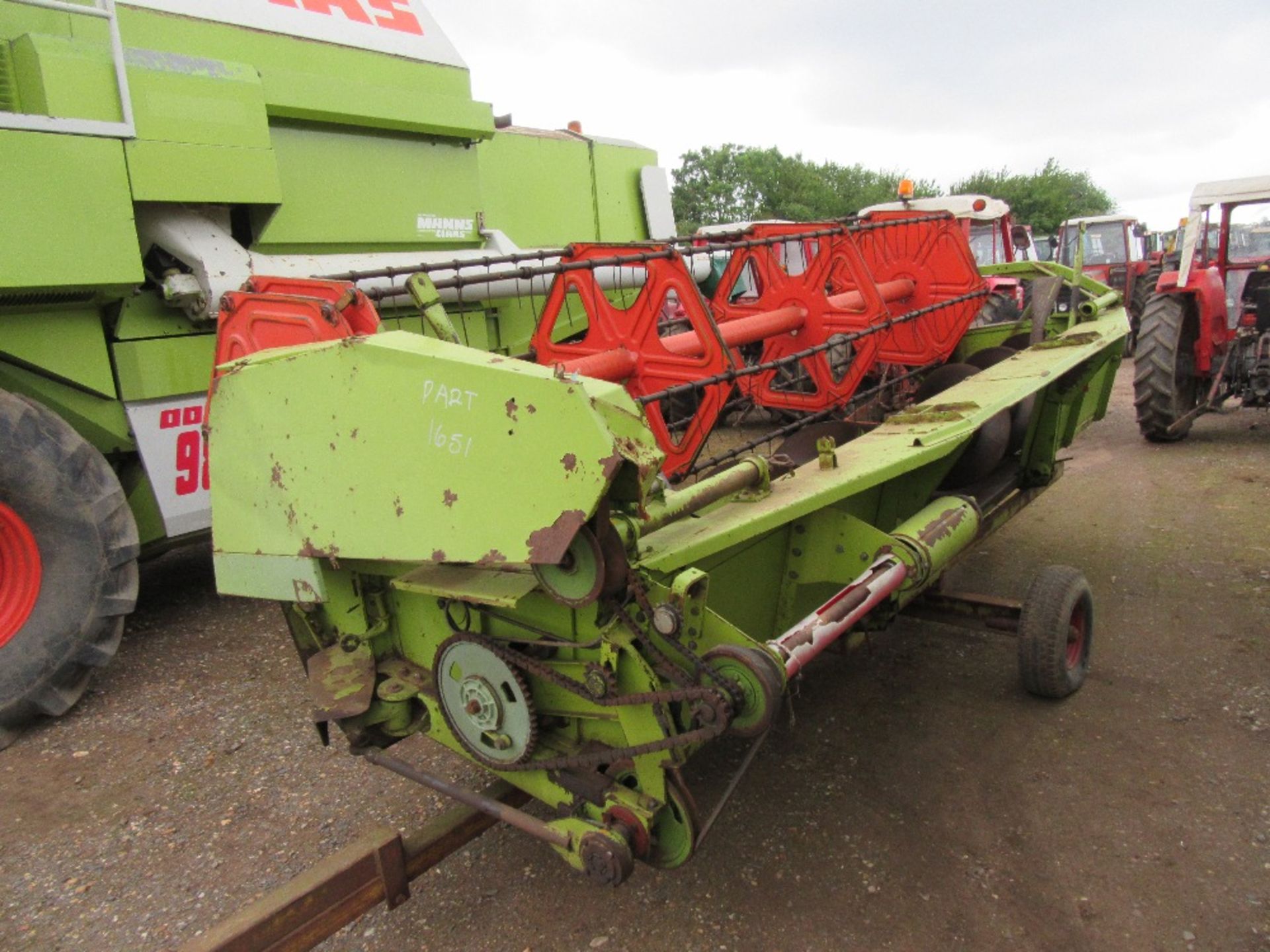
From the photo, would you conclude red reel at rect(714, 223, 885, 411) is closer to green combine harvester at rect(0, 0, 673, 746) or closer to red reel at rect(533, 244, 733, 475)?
red reel at rect(533, 244, 733, 475)

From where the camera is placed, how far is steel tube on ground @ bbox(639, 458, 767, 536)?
6.84ft

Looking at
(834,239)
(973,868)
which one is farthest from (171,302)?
(973,868)

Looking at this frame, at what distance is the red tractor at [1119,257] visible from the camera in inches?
503

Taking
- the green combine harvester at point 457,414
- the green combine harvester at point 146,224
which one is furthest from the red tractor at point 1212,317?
the green combine harvester at point 146,224

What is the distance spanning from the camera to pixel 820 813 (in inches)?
102

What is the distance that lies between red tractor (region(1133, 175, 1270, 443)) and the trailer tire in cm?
461

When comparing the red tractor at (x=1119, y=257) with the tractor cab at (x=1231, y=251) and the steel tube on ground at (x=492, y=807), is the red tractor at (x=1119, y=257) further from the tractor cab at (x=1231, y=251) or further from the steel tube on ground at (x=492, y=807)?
the steel tube on ground at (x=492, y=807)

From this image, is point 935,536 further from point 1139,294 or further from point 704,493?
point 1139,294

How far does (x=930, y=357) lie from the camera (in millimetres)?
4832

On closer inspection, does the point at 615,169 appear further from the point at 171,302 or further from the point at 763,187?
the point at 763,187

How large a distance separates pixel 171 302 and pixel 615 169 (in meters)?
3.56

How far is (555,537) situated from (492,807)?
76 centimetres

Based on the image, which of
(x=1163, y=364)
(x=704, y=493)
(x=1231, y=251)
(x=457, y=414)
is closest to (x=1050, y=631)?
(x=704, y=493)

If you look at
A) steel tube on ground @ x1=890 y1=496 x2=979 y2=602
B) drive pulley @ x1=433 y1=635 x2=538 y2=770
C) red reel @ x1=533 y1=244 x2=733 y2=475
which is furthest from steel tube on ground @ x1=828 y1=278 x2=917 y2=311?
drive pulley @ x1=433 y1=635 x2=538 y2=770
